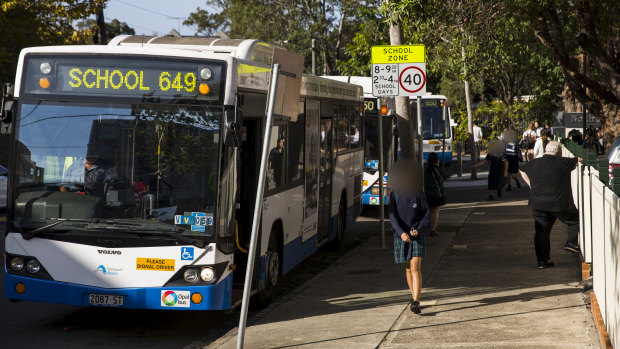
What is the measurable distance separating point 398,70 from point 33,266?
7.06 meters

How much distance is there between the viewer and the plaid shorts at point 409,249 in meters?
8.82

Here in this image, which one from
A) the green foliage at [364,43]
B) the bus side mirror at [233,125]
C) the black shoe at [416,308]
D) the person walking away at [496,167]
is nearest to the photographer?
the bus side mirror at [233,125]

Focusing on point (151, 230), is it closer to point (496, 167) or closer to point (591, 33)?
point (591, 33)

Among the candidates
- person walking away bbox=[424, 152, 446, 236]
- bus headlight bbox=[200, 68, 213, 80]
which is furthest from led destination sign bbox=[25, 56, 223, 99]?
person walking away bbox=[424, 152, 446, 236]

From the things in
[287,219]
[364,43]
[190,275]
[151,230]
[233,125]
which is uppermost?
[364,43]

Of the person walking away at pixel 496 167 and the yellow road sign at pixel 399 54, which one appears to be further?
the person walking away at pixel 496 167

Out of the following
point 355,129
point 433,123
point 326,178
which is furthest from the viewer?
point 433,123

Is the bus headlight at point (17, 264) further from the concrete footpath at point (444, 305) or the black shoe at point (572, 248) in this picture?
the black shoe at point (572, 248)

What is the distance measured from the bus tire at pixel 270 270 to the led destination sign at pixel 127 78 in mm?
2324

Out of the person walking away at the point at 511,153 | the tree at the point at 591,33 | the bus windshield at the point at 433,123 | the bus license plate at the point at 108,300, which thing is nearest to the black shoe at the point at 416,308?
the bus license plate at the point at 108,300

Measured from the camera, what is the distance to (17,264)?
808cm

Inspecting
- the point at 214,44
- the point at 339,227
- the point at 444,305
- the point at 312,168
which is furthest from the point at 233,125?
the point at 339,227

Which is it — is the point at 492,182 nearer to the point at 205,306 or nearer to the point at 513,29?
the point at 513,29

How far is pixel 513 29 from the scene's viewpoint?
21.9 m
